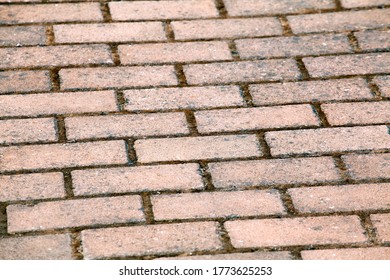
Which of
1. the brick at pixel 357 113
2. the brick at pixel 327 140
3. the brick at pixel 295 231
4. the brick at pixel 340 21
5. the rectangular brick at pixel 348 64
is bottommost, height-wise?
the brick at pixel 295 231

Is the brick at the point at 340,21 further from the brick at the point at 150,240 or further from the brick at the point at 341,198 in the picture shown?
the brick at the point at 150,240

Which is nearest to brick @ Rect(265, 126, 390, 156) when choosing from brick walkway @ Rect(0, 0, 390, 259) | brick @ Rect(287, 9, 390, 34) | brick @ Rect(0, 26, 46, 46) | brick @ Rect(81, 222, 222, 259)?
brick walkway @ Rect(0, 0, 390, 259)

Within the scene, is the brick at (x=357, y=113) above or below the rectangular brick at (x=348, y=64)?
below

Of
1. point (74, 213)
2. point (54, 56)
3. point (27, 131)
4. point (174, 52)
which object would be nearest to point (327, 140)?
point (174, 52)

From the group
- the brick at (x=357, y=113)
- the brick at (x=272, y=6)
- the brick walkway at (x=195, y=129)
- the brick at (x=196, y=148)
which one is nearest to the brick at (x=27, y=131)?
the brick walkway at (x=195, y=129)

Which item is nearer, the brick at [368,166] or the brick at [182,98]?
the brick at [368,166]

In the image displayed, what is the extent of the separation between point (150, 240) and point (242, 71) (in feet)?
3.28

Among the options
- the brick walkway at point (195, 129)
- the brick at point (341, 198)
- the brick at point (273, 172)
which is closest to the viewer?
the brick walkway at point (195, 129)

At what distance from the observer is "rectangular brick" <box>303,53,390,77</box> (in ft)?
11.2

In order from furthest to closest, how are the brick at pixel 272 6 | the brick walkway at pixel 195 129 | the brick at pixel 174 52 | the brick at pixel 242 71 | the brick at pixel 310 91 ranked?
1. the brick at pixel 272 6
2. the brick at pixel 174 52
3. the brick at pixel 242 71
4. the brick at pixel 310 91
5. the brick walkway at pixel 195 129

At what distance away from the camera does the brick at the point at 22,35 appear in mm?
3535

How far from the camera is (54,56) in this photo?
346 cm

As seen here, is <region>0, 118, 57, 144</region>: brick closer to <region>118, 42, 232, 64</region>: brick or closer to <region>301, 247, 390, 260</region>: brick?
<region>118, 42, 232, 64</region>: brick
